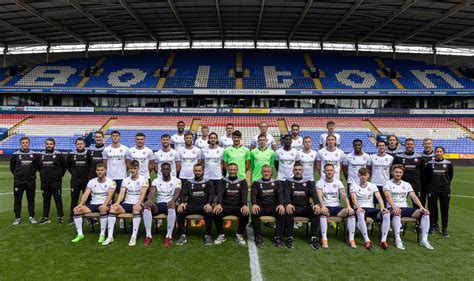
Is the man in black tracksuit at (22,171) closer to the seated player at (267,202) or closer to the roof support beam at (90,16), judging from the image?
the seated player at (267,202)

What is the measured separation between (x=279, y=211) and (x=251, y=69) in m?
28.3

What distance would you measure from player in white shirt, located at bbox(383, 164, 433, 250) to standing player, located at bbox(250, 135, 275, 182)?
2.34 meters

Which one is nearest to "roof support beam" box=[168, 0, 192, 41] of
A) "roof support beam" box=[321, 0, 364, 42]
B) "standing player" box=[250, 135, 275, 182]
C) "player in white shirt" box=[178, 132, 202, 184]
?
"roof support beam" box=[321, 0, 364, 42]

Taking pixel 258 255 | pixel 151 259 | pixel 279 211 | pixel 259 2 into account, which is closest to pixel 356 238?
pixel 279 211

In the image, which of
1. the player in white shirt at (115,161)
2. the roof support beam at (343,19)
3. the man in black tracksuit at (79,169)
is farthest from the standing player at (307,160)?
the roof support beam at (343,19)

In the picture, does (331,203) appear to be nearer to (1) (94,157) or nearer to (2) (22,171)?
(1) (94,157)

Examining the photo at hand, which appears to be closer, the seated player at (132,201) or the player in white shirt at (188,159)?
the seated player at (132,201)

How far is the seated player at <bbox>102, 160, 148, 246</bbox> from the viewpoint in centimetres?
632

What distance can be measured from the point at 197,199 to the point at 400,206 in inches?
156

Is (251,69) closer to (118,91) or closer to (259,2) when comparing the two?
(259,2)

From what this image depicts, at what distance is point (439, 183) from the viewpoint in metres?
7.16

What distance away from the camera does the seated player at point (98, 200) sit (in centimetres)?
643

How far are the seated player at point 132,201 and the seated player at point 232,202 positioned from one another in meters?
1.44

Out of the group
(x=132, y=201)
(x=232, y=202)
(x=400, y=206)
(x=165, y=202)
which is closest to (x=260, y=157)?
(x=232, y=202)
